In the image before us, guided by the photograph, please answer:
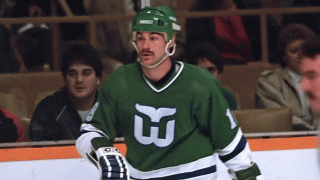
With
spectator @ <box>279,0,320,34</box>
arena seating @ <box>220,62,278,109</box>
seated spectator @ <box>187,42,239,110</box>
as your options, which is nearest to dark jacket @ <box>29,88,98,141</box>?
seated spectator @ <box>187,42,239,110</box>

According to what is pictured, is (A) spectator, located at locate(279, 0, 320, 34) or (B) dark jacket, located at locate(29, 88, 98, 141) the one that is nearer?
(B) dark jacket, located at locate(29, 88, 98, 141)

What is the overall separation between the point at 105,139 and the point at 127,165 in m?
0.15

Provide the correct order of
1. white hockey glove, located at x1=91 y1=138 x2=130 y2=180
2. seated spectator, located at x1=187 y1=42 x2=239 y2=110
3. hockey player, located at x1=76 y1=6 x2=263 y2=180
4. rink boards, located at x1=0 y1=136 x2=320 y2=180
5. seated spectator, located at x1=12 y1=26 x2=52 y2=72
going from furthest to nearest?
seated spectator, located at x1=12 y1=26 x2=52 y2=72
seated spectator, located at x1=187 y1=42 x2=239 y2=110
rink boards, located at x1=0 y1=136 x2=320 y2=180
hockey player, located at x1=76 y1=6 x2=263 y2=180
white hockey glove, located at x1=91 y1=138 x2=130 y2=180

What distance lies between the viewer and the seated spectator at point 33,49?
3.03 metres

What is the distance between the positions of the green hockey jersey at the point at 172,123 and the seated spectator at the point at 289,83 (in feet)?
3.22

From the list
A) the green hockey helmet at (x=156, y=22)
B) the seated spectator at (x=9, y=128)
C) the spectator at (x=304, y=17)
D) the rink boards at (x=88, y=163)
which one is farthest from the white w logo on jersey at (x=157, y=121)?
the spectator at (x=304, y=17)

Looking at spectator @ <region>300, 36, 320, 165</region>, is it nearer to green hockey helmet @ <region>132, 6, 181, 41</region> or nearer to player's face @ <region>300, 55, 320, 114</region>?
player's face @ <region>300, 55, 320, 114</region>

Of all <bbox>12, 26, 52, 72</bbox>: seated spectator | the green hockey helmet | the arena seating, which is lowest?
the arena seating

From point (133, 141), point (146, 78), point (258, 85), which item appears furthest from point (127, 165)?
point (258, 85)

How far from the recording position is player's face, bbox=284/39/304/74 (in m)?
2.98

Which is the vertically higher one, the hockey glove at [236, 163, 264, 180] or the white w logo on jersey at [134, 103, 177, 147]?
the white w logo on jersey at [134, 103, 177, 147]

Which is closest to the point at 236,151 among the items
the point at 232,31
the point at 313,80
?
the point at 313,80

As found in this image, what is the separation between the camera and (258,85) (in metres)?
3.06

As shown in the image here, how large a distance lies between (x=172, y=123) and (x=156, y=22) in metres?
0.38
